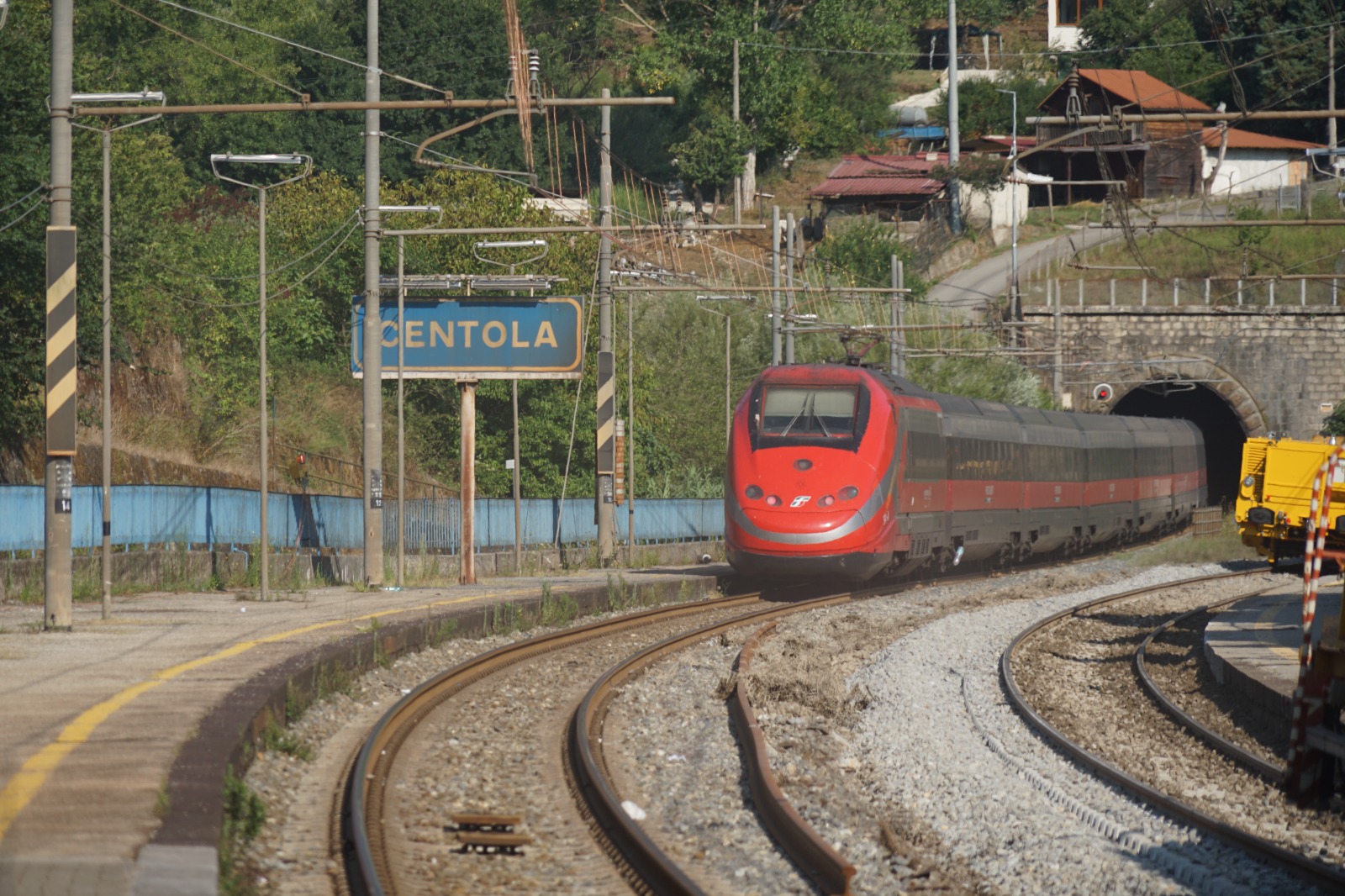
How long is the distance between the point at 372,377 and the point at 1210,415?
54.7m

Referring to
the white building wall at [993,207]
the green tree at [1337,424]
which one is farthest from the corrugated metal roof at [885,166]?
the green tree at [1337,424]

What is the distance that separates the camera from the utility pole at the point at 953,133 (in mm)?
77125

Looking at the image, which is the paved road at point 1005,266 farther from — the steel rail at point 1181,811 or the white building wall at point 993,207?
the steel rail at point 1181,811

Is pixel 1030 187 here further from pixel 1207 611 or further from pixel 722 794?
pixel 722 794

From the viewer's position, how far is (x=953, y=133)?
252ft

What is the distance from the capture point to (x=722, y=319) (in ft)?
178

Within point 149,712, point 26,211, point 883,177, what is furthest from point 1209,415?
point 149,712

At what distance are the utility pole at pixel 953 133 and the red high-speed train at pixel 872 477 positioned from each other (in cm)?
4052

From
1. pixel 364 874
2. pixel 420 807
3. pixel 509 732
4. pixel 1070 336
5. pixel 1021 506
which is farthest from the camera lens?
pixel 1070 336

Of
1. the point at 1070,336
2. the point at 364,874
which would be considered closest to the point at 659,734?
the point at 364,874

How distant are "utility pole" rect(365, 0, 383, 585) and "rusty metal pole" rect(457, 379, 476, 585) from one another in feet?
9.03

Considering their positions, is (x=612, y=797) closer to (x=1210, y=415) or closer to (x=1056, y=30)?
(x=1210, y=415)

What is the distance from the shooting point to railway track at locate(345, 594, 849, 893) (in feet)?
27.5

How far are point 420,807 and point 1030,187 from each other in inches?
3214
